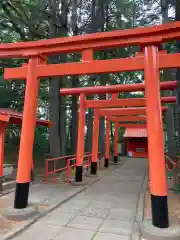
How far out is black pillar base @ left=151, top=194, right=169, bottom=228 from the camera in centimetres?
424

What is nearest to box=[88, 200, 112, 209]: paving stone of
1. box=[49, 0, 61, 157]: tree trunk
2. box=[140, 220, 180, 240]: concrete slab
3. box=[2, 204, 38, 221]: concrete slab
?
box=[2, 204, 38, 221]: concrete slab

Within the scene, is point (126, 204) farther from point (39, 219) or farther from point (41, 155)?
point (41, 155)

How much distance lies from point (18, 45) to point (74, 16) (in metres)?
8.31

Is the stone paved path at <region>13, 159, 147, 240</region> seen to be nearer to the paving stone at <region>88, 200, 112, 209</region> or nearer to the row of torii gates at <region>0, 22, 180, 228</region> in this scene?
the paving stone at <region>88, 200, 112, 209</region>

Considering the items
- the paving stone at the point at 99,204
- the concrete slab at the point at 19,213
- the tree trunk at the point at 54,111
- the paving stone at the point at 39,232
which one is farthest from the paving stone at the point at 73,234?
the tree trunk at the point at 54,111

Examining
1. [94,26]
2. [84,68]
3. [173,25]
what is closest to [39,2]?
[94,26]

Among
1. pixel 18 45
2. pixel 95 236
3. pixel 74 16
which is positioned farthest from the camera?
pixel 74 16

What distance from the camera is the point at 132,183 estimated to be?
9453 millimetres

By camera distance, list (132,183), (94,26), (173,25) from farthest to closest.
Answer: (94,26) < (132,183) < (173,25)

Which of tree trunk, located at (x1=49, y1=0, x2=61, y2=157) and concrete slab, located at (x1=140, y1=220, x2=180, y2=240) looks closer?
concrete slab, located at (x1=140, y1=220, x2=180, y2=240)

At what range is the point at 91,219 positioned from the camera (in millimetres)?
5031

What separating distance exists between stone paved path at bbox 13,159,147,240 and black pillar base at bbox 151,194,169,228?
1.67 feet

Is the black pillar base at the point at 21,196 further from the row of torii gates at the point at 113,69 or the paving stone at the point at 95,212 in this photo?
the paving stone at the point at 95,212

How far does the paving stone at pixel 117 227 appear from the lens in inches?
173
